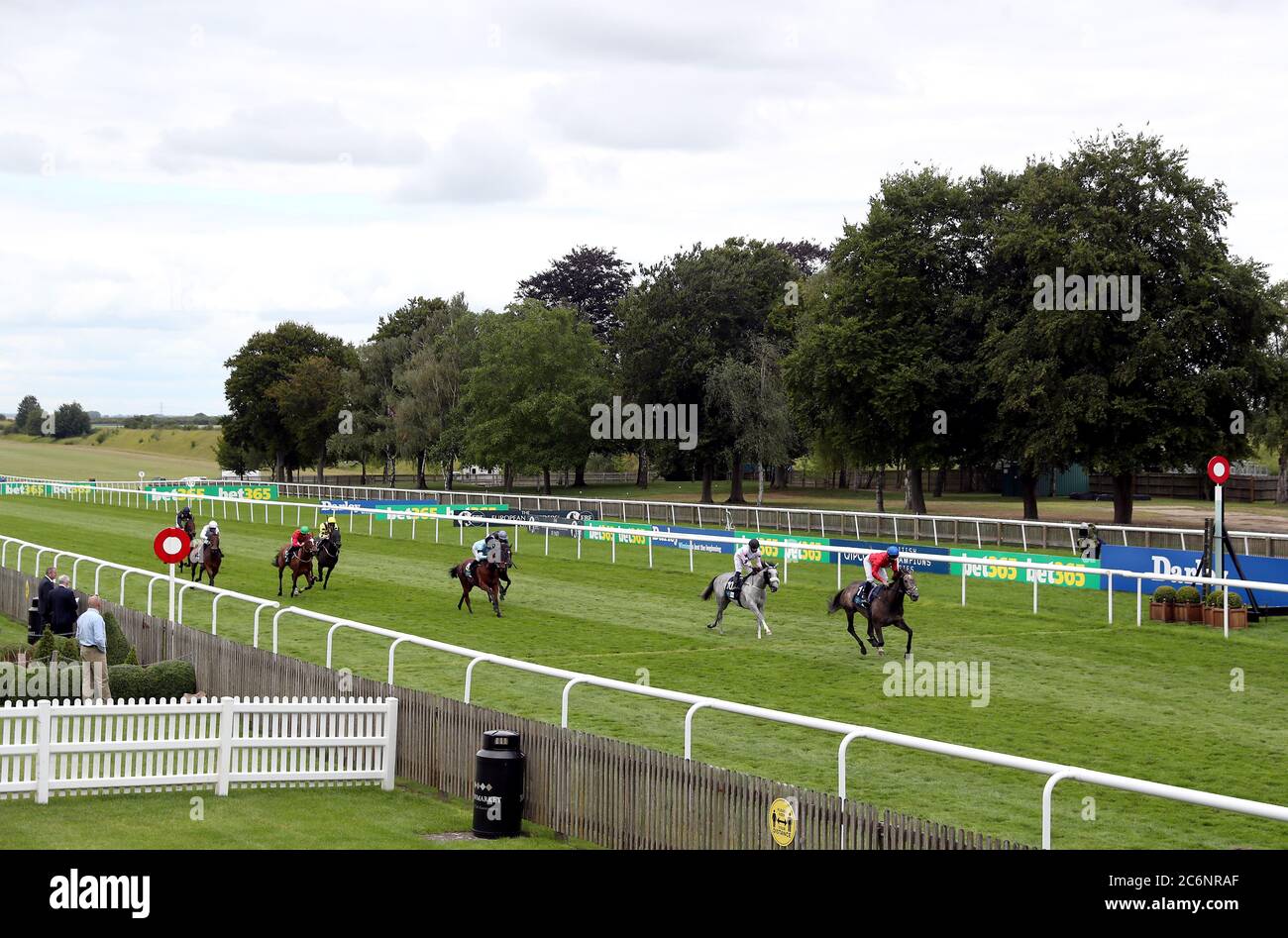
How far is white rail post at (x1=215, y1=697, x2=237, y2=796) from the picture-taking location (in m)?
11.5

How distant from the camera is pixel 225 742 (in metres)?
11.5

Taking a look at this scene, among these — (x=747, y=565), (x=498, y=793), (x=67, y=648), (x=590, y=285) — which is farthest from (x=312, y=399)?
(x=498, y=793)

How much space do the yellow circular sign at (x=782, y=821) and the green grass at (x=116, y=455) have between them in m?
91.8

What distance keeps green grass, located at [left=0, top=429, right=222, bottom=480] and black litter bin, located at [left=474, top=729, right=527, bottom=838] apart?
3518 inches

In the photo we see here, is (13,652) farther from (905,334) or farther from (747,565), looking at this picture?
(905,334)

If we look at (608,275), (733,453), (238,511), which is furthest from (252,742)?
(608,275)

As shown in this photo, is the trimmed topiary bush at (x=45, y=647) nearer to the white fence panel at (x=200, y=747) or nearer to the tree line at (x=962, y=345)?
the white fence panel at (x=200, y=747)

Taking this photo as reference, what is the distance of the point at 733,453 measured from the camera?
2406 inches

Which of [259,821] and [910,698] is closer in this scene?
[259,821]

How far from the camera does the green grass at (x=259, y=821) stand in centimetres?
969

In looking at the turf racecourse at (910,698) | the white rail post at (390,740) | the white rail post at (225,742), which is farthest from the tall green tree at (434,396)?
the white rail post at (225,742)

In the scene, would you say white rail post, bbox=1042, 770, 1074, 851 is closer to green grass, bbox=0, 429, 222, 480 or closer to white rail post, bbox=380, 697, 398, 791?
white rail post, bbox=380, 697, 398, 791

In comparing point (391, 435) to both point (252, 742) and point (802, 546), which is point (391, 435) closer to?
point (802, 546)

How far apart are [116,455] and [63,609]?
114854 millimetres
